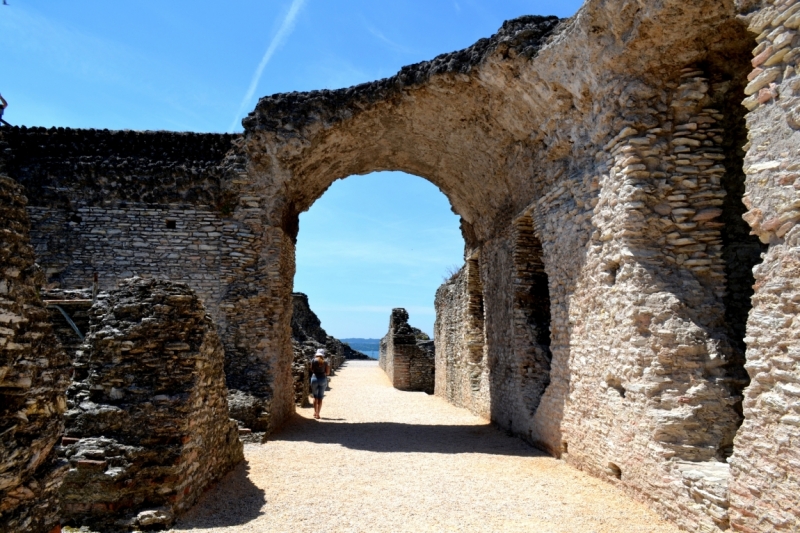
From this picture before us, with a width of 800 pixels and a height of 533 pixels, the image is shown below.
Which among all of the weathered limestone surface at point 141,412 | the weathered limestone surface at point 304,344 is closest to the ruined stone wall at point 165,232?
the weathered limestone surface at point 304,344

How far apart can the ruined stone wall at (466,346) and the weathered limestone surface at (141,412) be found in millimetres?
6923

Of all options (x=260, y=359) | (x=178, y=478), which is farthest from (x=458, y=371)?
(x=178, y=478)

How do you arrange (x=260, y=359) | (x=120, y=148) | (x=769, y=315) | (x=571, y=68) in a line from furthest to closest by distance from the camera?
1. (x=120, y=148)
2. (x=260, y=359)
3. (x=571, y=68)
4. (x=769, y=315)

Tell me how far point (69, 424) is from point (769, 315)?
587cm

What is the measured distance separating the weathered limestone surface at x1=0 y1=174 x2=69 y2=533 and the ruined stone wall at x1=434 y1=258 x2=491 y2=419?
909cm

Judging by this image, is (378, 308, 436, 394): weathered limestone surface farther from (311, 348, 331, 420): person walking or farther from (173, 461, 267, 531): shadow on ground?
(173, 461, 267, 531): shadow on ground

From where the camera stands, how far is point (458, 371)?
45.5 ft

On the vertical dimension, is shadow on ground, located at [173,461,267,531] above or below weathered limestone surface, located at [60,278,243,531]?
below

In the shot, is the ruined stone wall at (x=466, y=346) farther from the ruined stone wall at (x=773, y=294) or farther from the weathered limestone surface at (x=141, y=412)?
the ruined stone wall at (x=773, y=294)

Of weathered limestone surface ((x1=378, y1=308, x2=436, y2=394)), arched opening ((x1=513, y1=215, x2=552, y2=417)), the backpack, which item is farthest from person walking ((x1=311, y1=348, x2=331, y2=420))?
weathered limestone surface ((x1=378, y1=308, x2=436, y2=394))

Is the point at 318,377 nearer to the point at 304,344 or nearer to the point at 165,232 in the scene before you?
the point at 165,232

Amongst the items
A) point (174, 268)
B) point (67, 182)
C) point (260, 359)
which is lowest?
point (260, 359)

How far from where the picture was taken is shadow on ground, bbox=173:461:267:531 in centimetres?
474

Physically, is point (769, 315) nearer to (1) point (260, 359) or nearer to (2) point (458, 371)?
(1) point (260, 359)
